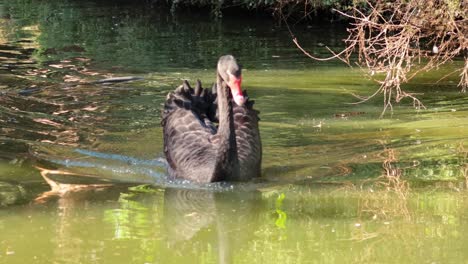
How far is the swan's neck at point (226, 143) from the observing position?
27.3 ft

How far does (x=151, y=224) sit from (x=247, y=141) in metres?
2.01

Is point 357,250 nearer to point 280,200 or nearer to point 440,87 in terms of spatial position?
point 280,200

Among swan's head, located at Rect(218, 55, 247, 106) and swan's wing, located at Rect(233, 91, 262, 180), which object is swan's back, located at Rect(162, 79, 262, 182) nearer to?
swan's wing, located at Rect(233, 91, 262, 180)

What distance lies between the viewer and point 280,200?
7.85m

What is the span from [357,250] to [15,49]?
1390cm

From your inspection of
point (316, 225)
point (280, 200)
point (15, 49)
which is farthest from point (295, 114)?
point (15, 49)

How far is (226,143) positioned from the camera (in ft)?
27.3

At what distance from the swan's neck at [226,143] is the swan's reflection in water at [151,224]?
9.0 inches

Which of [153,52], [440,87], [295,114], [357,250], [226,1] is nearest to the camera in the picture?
[357,250]

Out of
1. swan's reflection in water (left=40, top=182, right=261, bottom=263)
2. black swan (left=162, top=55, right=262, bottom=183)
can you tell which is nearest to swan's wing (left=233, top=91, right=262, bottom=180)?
black swan (left=162, top=55, right=262, bottom=183)

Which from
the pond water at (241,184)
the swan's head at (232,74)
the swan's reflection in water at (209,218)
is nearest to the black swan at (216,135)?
the swan's head at (232,74)

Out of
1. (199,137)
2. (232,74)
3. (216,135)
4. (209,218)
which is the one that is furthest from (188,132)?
(209,218)

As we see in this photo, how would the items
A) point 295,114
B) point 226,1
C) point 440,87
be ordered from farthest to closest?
point 226,1 → point 440,87 → point 295,114

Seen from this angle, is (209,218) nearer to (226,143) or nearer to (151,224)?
(151,224)
